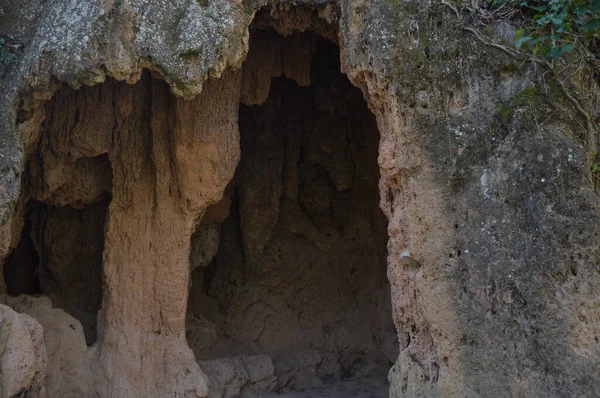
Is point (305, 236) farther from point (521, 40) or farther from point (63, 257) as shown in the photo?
point (521, 40)

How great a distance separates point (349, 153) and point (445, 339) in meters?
3.78

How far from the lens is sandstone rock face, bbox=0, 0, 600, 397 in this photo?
488 centimetres

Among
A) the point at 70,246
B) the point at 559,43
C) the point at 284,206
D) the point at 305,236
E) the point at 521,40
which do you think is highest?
the point at 559,43

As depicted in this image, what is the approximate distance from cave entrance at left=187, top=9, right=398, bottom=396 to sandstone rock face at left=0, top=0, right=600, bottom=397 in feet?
0.08

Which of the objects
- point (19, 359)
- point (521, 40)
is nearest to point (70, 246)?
point (19, 359)

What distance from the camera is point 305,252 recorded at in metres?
8.77

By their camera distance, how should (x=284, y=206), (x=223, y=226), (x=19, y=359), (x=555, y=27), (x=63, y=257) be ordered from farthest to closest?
(x=284, y=206), (x=223, y=226), (x=63, y=257), (x=19, y=359), (x=555, y=27)

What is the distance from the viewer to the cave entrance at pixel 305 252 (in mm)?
8219

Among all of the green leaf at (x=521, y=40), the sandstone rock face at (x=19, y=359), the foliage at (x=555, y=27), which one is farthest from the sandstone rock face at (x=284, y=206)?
the green leaf at (x=521, y=40)

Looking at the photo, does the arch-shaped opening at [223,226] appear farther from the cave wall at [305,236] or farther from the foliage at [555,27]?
the foliage at [555,27]

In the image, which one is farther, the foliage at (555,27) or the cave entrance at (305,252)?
the cave entrance at (305,252)

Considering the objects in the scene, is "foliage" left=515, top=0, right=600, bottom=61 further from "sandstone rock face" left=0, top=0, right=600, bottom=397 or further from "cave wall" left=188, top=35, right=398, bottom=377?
"cave wall" left=188, top=35, right=398, bottom=377

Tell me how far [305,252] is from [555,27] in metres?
4.38

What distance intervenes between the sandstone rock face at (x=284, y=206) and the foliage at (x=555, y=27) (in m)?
0.24
